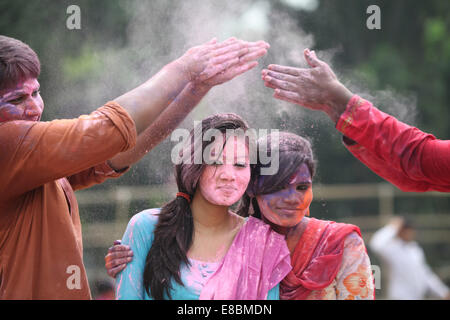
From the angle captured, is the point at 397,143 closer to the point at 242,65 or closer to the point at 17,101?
the point at 242,65

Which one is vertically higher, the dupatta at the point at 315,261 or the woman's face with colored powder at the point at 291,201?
the woman's face with colored powder at the point at 291,201

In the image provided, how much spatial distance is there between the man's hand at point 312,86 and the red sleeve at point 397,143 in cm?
6

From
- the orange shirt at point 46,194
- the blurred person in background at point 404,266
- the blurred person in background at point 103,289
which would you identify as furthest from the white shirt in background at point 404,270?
the orange shirt at point 46,194

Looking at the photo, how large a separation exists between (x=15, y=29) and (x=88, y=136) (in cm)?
146

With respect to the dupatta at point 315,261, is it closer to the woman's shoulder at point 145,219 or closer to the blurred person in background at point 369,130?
the blurred person in background at point 369,130

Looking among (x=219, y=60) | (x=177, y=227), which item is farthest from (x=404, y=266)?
(x=219, y=60)

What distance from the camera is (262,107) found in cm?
255

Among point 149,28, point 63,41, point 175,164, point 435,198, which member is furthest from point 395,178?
point 435,198

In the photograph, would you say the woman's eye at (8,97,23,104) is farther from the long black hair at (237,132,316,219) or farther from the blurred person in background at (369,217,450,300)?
the blurred person in background at (369,217,450,300)

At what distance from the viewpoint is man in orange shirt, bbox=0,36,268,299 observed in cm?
191

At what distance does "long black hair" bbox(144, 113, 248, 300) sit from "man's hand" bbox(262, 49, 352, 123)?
24 centimetres

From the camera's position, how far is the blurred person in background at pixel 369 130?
7.20 feet
